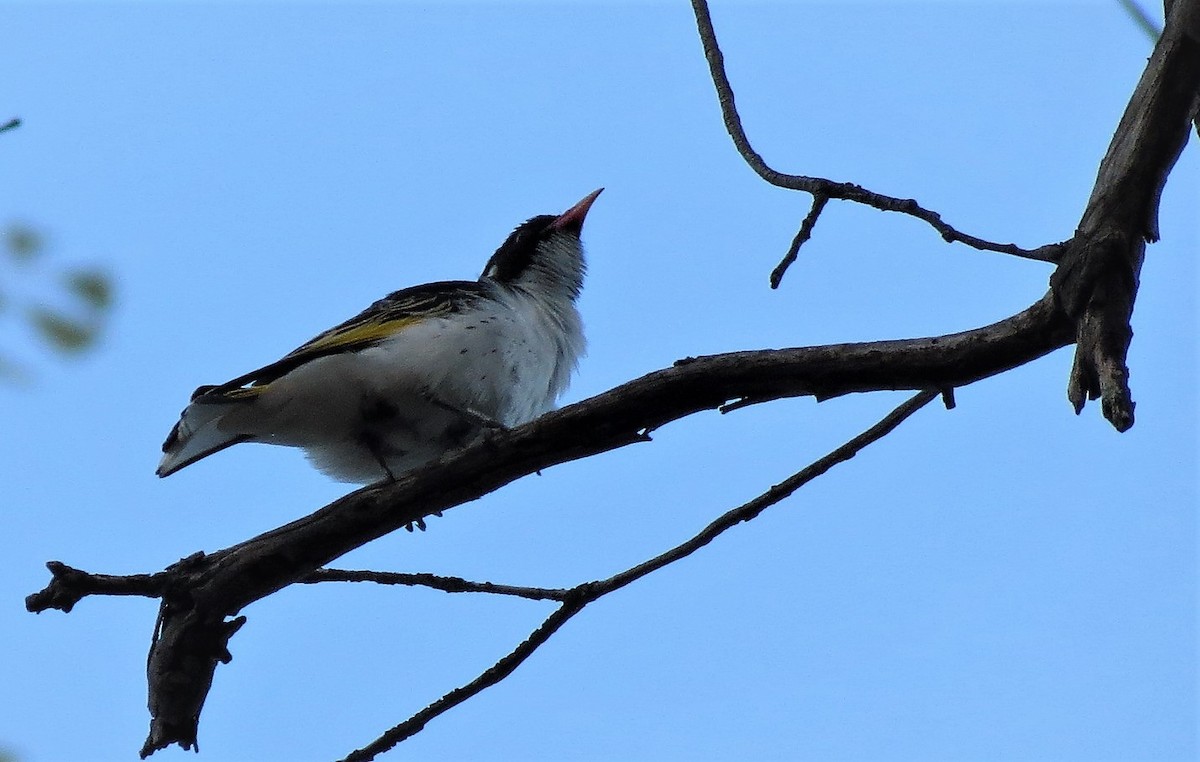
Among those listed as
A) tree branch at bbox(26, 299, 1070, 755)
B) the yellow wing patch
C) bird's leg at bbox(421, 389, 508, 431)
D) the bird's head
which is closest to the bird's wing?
the yellow wing patch

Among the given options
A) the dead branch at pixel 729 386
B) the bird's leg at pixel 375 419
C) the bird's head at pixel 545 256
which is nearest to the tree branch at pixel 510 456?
the dead branch at pixel 729 386

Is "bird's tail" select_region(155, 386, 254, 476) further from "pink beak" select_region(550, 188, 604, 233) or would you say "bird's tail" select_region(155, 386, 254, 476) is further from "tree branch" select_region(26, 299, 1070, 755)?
"pink beak" select_region(550, 188, 604, 233)

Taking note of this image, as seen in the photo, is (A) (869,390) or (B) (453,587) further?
(B) (453,587)

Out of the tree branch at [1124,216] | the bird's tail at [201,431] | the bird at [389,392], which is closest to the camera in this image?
the tree branch at [1124,216]

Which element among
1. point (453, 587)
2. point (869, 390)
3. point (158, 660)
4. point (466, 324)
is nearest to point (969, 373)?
point (869, 390)

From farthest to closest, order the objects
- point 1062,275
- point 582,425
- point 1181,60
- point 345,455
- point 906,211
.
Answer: point 345,455
point 582,425
point 906,211
point 1062,275
point 1181,60

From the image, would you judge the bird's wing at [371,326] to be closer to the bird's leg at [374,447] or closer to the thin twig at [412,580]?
the bird's leg at [374,447]

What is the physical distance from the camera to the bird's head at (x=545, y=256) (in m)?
7.36

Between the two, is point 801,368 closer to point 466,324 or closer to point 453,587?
point 453,587

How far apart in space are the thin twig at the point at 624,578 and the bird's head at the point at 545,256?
362 cm

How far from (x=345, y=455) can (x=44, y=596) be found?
223cm

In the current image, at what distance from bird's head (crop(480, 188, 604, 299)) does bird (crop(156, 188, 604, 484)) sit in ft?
3.77

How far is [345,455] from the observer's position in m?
5.63

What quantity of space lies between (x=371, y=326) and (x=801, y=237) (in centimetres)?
267
